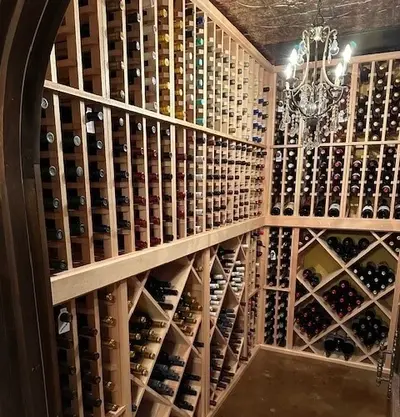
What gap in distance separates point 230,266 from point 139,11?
1664mm

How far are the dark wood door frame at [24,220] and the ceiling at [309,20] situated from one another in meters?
1.64

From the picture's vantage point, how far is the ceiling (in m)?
1.87

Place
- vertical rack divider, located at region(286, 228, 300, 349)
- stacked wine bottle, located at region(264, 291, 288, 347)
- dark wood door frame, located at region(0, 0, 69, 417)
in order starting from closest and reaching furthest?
1. dark wood door frame, located at region(0, 0, 69, 417)
2. vertical rack divider, located at region(286, 228, 300, 349)
3. stacked wine bottle, located at region(264, 291, 288, 347)

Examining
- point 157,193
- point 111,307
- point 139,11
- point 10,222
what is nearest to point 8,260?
point 10,222

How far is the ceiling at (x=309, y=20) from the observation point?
1871 millimetres

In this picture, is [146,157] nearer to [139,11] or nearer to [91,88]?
[91,88]

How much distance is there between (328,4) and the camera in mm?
1872

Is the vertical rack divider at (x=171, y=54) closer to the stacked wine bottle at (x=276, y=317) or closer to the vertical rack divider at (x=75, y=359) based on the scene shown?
the vertical rack divider at (x=75, y=359)

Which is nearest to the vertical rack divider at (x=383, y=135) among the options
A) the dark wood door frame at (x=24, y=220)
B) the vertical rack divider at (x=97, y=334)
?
the vertical rack divider at (x=97, y=334)

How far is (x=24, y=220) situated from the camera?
1.91 feet

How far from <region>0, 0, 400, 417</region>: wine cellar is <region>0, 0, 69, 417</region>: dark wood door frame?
30 mm

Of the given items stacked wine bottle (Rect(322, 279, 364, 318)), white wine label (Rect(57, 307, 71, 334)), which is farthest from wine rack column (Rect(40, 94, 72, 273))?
stacked wine bottle (Rect(322, 279, 364, 318))

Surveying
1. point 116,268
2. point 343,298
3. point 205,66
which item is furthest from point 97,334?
point 343,298

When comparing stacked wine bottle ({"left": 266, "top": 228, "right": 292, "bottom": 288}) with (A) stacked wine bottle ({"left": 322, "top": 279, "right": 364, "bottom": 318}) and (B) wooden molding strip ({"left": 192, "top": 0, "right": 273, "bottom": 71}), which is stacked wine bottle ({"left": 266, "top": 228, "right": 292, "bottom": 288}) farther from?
(B) wooden molding strip ({"left": 192, "top": 0, "right": 273, "bottom": 71})
